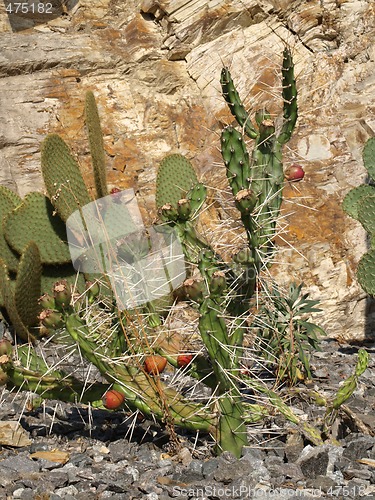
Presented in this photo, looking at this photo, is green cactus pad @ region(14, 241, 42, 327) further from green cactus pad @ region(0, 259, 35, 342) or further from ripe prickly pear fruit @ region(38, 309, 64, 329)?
ripe prickly pear fruit @ region(38, 309, 64, 329)

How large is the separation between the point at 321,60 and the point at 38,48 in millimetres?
2144

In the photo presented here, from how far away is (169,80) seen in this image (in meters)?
6.12

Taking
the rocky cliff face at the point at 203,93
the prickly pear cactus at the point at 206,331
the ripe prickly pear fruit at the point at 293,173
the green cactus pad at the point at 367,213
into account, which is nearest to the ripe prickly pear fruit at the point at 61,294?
the prickly pear cactus at the point at 206,331

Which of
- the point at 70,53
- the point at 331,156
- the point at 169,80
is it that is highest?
the point at 70,53

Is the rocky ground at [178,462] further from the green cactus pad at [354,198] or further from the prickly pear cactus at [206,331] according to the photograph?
the green cactus pad at [354,198]

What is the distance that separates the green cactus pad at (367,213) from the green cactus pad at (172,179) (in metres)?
1.04

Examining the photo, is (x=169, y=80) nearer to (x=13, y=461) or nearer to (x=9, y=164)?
(x=9, y=164)

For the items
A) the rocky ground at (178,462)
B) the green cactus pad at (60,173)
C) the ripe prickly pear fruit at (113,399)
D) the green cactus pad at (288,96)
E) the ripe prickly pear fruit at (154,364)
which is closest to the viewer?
the rocky ground at (178,462)

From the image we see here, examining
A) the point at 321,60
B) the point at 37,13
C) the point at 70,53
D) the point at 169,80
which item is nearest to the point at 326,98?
the point at 321,60

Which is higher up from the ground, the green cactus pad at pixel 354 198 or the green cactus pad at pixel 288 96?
the green cactus pad at pixel 288 96

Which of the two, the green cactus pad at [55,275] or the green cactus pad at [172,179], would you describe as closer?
the green cactus pad at [172,179]

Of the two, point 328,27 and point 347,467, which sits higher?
point 328,27

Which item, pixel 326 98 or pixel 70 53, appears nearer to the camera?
pixel 326 98

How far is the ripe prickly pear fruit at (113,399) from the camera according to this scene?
3.17m
